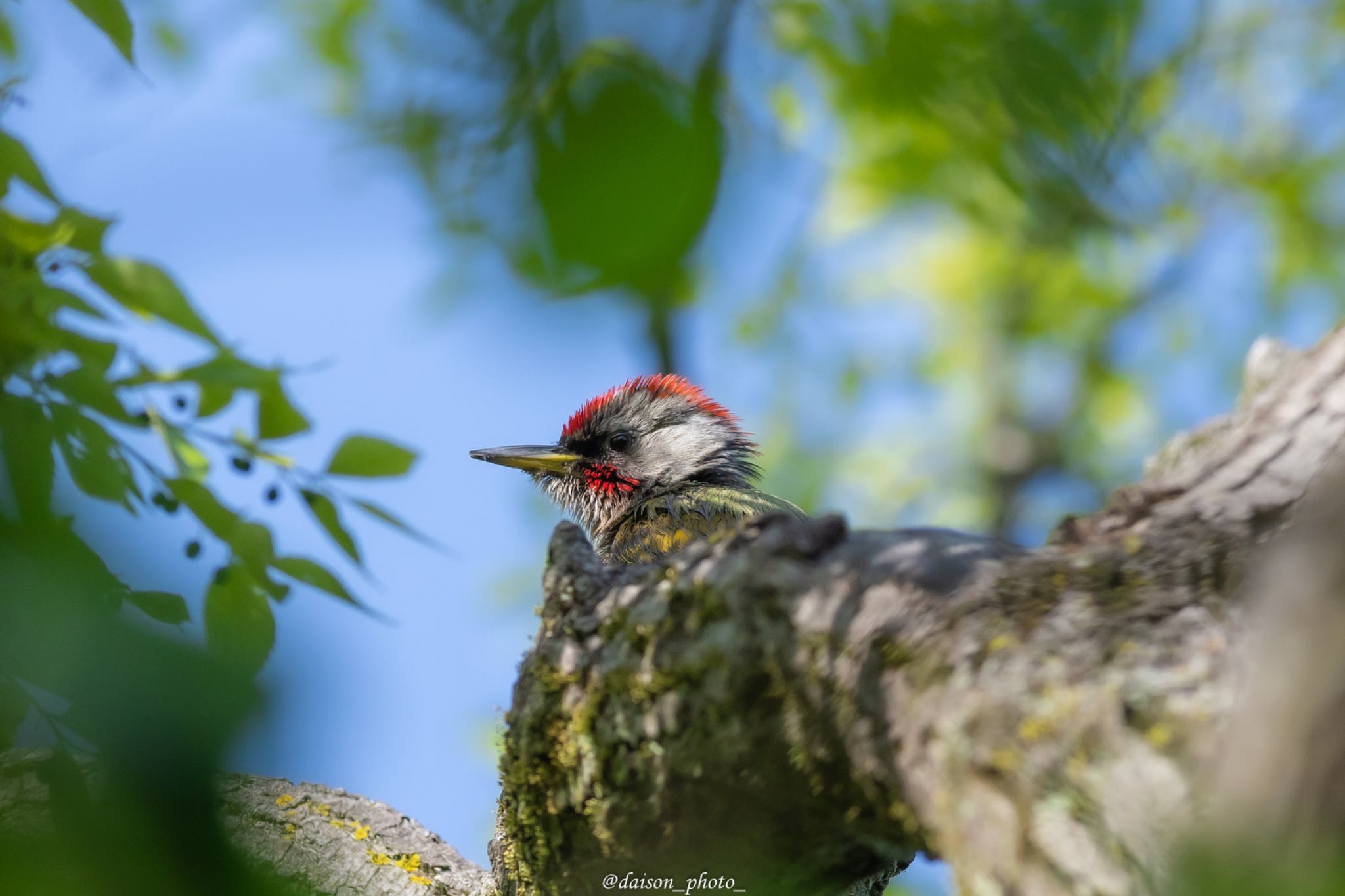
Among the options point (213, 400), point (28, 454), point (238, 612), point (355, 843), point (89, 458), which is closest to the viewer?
point (28, 454)

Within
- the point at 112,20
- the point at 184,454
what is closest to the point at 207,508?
the point at 184,454

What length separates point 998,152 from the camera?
5.33 feet

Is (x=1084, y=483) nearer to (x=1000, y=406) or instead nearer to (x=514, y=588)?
(x=1000, y=406)

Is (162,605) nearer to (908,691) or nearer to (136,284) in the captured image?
Result: (908,691)

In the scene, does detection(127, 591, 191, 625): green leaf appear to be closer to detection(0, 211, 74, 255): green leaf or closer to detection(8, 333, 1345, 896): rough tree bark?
detection(8, 333, 1345, 896): rough tree bark

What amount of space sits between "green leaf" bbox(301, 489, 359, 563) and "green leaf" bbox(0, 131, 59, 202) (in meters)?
1.01

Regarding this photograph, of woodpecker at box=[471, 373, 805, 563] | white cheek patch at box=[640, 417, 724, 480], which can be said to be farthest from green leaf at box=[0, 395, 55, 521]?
white cheek patch at box=[640, 417, 724, 480]

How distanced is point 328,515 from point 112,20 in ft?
4.88

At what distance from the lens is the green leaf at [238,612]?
53.0 inches

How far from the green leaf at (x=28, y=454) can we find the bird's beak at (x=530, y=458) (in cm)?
374

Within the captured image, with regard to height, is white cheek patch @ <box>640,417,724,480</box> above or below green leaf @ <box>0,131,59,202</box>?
above

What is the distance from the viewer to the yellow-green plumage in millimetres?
4445

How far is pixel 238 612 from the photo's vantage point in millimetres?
2225

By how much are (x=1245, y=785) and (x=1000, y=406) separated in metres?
8.32
